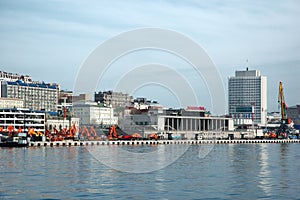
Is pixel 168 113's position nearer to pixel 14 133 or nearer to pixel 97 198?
pixel 14 133

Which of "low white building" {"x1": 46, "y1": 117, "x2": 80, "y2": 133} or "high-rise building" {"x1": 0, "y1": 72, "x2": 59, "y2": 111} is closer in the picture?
"low white building" {"x1": 46, "y1": 117, "x2": 80, "y2": 133}

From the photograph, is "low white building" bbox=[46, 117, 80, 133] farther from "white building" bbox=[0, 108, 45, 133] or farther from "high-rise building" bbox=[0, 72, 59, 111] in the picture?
"high-rise building" bbox=[0, 72, 59, 111]

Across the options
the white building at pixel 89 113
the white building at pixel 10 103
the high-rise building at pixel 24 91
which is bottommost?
the white building at pixel 89 113

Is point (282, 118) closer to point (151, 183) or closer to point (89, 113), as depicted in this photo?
point (89, 113)

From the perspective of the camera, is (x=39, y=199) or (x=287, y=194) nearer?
(x=39, y=199)

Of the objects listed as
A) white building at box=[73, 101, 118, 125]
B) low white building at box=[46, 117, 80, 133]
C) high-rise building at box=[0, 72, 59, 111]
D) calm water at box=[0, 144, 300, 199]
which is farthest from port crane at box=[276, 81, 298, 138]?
calm water at box=[0, 144, 300, 199]

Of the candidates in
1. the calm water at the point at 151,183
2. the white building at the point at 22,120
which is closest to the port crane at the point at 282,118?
the white building at the point at 22,120

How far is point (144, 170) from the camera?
5003 centimetres

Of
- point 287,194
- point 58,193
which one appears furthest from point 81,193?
point 287,194

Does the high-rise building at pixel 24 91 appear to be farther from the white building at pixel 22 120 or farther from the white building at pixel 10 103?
the white building at pixel 22 120

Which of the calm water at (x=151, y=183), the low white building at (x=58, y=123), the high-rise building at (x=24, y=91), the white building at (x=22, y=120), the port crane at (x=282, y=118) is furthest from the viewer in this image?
the high-rise building at (x=24, y=91)

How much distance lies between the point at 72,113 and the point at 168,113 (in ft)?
110

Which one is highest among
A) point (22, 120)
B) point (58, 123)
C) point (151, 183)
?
point (22, 120)

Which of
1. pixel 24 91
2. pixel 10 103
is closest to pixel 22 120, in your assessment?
pixel 10 103
